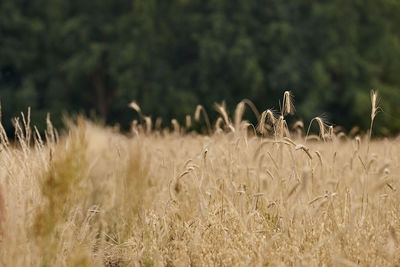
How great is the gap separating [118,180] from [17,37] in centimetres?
1474

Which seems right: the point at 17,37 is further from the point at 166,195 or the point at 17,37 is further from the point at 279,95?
the point at 166,195

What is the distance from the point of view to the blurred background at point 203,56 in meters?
15.9

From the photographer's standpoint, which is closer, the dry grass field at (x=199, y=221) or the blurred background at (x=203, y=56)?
the dry grass field at (x=199, y=221)

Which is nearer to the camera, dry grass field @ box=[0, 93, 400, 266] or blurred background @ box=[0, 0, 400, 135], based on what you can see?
dry grass field @ box=[0, 93, 400, 266]

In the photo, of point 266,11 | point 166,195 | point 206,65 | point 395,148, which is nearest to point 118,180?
point 166,195

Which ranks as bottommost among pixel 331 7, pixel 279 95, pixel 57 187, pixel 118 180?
pixel 279 95

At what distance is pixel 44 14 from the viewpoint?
56.9ft

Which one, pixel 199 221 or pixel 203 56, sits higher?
pixel 203 56

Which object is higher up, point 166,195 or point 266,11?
point 266,11

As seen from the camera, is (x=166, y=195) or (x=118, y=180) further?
(x=118, y=180)

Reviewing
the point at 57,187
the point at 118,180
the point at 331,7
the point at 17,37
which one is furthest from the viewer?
the point at 17,37

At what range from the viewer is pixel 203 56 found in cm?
1589

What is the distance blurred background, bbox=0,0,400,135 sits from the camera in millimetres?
15859

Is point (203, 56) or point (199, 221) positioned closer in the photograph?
point (199, 221)
